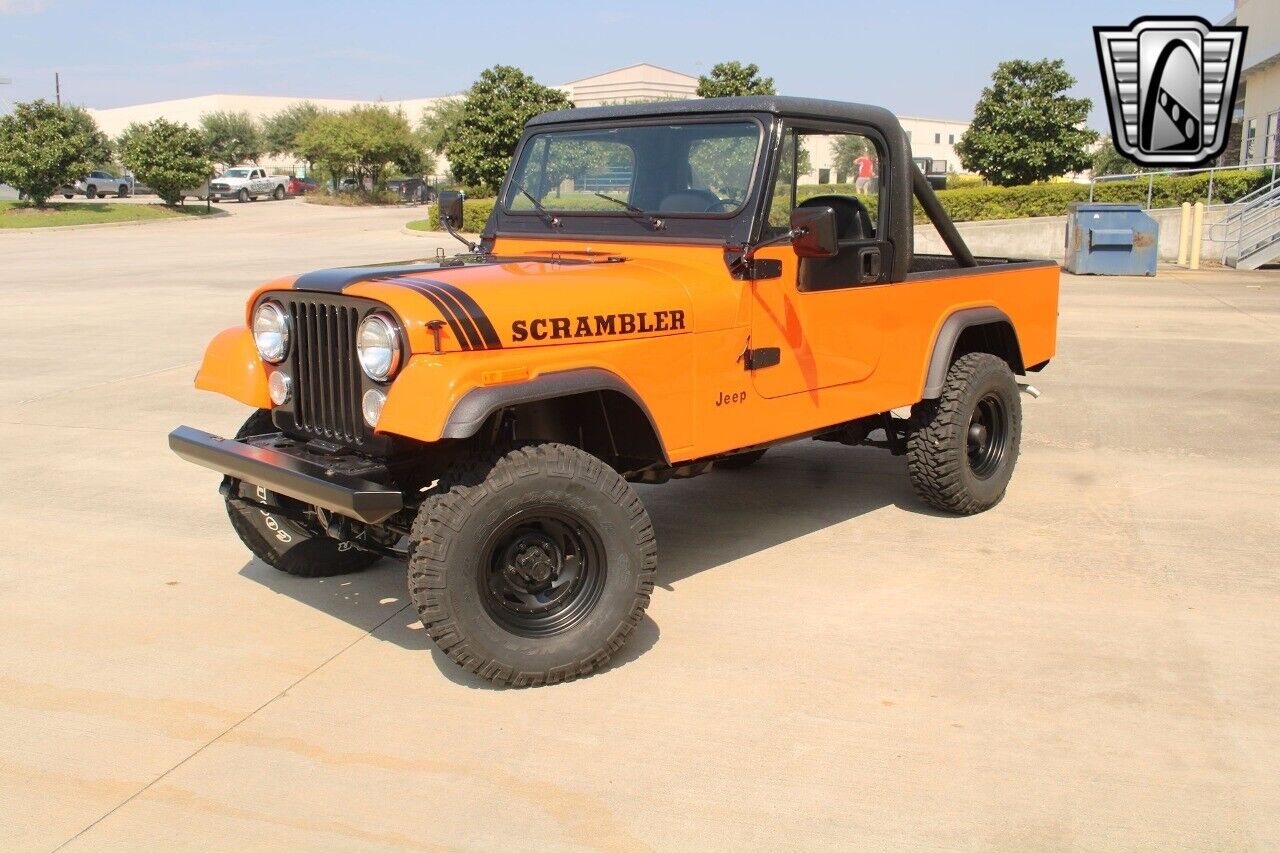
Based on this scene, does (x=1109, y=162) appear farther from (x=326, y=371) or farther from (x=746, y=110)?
(x=326, y=371)

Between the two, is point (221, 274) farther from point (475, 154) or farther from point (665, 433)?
point (665, 433)

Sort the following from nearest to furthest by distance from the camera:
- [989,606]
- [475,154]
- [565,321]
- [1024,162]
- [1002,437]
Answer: [565,321] → [989,606] → [1002,437] → [1024,162] → [475,154]

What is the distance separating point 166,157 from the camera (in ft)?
134

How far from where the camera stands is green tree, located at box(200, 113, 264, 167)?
2594 inches

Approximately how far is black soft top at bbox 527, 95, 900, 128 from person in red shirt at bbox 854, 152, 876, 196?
0.18 meters

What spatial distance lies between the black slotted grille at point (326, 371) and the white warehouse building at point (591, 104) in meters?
37.4

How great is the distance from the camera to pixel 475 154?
99.9 feet

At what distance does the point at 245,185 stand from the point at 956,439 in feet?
167

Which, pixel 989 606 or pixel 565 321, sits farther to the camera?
pixel 989 606

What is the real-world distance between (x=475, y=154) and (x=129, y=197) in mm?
30784

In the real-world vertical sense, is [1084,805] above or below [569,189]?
below

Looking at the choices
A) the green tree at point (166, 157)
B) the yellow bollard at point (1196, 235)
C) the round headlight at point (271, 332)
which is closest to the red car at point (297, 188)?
the green tree at point (166, 157)

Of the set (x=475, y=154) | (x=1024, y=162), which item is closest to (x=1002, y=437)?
(x=1024, y=162)

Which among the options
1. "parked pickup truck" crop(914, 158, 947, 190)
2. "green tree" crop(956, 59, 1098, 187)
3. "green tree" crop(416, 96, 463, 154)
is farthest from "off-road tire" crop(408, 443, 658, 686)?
"green tree" crop(416, 96, 463, 154)
